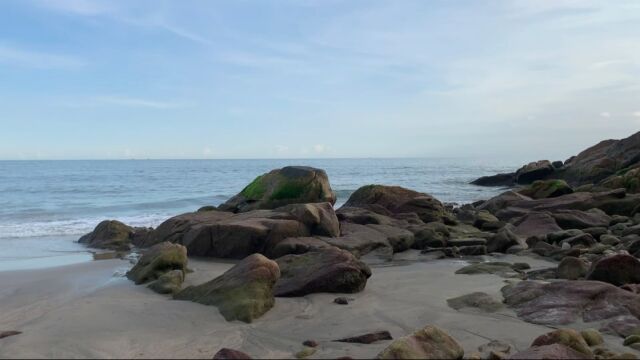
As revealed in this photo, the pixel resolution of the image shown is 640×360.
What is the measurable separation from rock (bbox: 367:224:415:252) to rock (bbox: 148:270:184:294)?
4.64 meters

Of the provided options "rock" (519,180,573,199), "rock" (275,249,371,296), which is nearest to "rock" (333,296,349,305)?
"rock" (275,249,371,296)

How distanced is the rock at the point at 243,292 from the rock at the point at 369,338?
129 cm

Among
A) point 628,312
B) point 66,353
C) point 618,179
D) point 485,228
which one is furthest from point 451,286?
point 618,179

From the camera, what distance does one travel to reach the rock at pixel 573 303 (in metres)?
5.66

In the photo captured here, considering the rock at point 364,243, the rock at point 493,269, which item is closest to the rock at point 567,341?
the rock at point 493,269

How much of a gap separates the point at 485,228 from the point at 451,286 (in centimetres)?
687

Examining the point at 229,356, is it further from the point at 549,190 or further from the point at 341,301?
the point at 549,190

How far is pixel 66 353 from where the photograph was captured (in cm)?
486

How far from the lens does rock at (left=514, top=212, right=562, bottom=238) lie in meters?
12.8

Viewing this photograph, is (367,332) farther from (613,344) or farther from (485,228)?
(485,228)

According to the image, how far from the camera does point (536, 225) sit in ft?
43.1

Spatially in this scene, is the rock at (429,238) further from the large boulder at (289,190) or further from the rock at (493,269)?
the large boulder at (289,190)

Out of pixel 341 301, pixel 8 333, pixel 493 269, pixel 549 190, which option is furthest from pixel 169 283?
pixel 549 190

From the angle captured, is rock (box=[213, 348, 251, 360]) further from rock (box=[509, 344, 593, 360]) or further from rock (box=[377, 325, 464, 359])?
rock (box=[509, 344, 593, 360])
